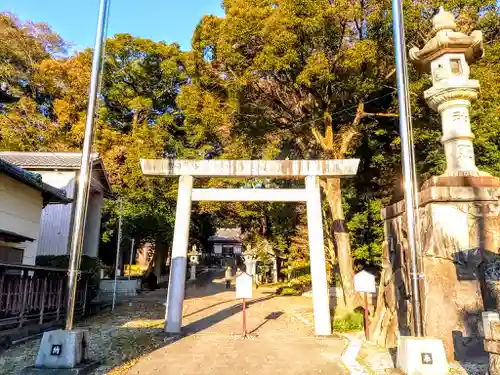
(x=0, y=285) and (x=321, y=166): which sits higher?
(x=321, y=166)

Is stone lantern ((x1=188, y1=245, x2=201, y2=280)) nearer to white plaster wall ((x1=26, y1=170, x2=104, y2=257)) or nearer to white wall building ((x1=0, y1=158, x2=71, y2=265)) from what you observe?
white plaster wall ((x1=26, y1=170, x2=104, y2=257))

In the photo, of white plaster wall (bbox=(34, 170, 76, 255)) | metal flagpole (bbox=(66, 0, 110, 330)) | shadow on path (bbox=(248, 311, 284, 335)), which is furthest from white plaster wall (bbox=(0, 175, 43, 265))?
shadow on path (bbox=(248, 311, 284, 335))

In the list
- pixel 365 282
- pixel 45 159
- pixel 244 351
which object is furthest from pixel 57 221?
pixel 365 282

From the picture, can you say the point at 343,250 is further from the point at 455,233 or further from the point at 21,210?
the point at 21,210

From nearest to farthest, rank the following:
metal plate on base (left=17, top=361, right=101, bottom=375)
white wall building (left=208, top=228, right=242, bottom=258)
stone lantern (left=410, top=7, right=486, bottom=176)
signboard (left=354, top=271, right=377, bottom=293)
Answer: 1. metal plate on base (left=17, top=361, right=101, bottom=375)
2. stone lantern (left=410, top=7, right=486, bottom=176)
3. signboard (left=354, top=271, right=377, bottom=293)
4. white wall building (left=208, top=228, right=242, bottom=258)

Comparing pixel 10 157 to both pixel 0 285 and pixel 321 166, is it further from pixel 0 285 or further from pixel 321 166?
pixel 321 166

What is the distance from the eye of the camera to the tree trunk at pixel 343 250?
45.3 ft

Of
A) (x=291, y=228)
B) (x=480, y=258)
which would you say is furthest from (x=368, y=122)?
(x=480, y=258)

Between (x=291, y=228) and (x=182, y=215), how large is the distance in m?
14.8

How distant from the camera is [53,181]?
65.0ft

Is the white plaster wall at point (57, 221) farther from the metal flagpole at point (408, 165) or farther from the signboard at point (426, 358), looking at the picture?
the signboard at point (426, 358)

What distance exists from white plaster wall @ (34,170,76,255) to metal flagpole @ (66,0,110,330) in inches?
521

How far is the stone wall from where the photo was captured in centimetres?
728

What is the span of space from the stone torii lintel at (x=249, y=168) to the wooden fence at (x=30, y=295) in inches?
164
